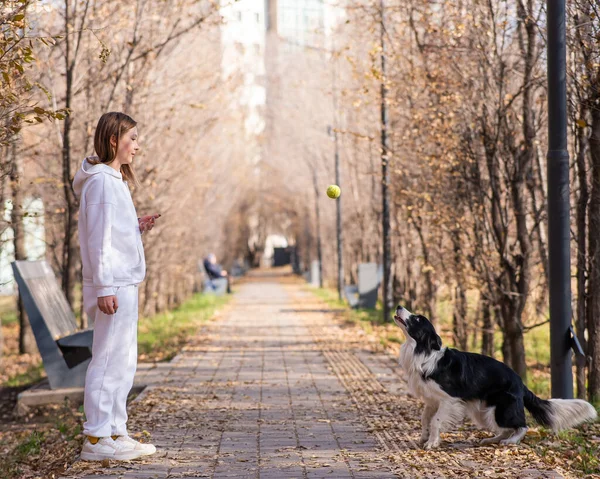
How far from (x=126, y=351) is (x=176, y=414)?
7.32 ft

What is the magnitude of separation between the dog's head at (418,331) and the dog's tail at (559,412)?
2.76ft

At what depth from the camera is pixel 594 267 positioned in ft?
28.3

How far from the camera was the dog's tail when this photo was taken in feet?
21.1

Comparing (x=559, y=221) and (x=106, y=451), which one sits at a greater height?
(x=559, y=221)

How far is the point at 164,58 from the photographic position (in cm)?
1731

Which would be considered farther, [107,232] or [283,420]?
[283,420]

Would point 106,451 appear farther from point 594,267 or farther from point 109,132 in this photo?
point 594,267

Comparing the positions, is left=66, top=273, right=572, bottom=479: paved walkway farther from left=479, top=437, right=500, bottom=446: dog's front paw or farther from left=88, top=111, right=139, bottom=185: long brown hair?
left=88, top=111, right=139, bottom=185: long brown hair

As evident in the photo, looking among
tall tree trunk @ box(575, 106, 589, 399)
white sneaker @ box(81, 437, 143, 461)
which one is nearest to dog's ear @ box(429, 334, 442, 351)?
white sneaker @ box(81, 437, 143, 461)

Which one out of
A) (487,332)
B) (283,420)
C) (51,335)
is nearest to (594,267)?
(283,420)

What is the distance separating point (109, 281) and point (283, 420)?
271 centimetres

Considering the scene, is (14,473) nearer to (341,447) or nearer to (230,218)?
(341,447)

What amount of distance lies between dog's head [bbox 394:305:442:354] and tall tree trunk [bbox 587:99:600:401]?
2990 millimetres

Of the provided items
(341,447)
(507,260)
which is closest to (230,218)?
(507,260)
